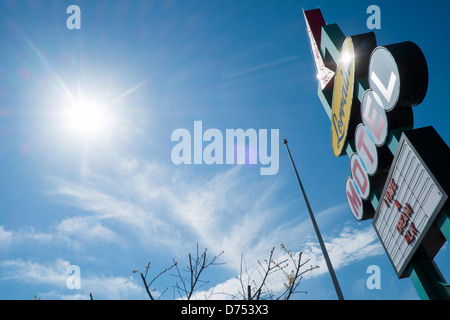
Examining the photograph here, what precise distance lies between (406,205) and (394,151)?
1.49m

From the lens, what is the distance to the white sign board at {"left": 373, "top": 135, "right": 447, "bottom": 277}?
5.66 meters

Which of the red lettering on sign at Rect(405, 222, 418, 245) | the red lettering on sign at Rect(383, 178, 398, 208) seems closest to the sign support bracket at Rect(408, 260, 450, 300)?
the red lettering on sign at Rect(405, 222, 418, 245)

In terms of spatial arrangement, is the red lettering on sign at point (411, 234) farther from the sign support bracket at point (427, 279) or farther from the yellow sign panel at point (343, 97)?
the yellow sign panel at point (343, 97)

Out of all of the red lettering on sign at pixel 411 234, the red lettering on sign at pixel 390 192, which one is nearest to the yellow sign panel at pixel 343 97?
the red lettering on sign at pixel 390 192

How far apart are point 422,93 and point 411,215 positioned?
3141 mm

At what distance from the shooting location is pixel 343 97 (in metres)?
9.54

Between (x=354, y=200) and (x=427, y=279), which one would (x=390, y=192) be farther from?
(x=354, y=200)

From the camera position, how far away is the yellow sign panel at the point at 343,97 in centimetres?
849

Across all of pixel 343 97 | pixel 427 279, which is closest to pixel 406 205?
pixel 427 279

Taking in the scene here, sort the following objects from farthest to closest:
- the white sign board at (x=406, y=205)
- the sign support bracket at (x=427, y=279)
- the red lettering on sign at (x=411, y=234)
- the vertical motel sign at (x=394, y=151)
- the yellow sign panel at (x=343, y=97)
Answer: the yellow sign panel at (x=343, y=97) → the sign support bracket at (x=427, y=279) → the red lettering on sign at (x=411, y=234) → the vertical motel sign at (x=394, y=151) → the white sign board at (x=406, y=205)

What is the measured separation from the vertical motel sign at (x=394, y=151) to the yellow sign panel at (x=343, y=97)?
0.11 ft
